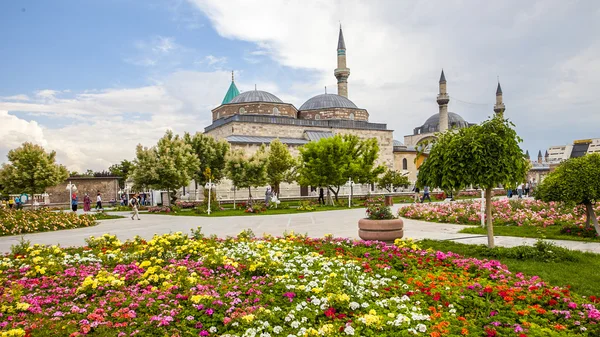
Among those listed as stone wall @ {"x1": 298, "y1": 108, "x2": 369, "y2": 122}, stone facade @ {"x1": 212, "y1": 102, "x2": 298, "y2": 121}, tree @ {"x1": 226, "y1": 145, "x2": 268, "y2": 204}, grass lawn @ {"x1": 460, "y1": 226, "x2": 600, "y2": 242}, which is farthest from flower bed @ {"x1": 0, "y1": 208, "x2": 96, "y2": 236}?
stone wall @ {"x1": 298, "y1": 108, "x2": 369, "y2": 122}

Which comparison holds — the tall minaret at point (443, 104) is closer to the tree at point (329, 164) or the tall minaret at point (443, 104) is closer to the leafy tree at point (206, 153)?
the tree at point (329, 164)

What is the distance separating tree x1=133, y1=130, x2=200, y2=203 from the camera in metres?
23.9

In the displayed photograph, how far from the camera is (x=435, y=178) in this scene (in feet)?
28.0

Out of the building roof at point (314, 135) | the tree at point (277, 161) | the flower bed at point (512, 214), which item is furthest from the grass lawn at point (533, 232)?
the building roof at point (314, 135)

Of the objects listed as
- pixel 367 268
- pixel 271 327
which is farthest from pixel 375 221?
pixel 271 327

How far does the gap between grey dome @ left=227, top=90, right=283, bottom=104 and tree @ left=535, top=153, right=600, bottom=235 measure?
115 feet

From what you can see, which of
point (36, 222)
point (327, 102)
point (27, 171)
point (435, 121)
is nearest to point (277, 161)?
point (27, 171)

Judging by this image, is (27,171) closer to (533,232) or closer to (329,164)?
(329,164)

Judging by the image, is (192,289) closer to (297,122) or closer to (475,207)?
(475,207)

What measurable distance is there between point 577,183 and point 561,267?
4080 mm

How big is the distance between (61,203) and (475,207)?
103 feet

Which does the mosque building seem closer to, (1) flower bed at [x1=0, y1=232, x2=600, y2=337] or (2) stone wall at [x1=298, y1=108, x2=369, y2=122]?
(2) stone wall at [x1=298, y1=108, x2=369, y2=122]

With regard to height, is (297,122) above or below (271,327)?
above

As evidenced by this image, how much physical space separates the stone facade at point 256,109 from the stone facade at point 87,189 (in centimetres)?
1397
